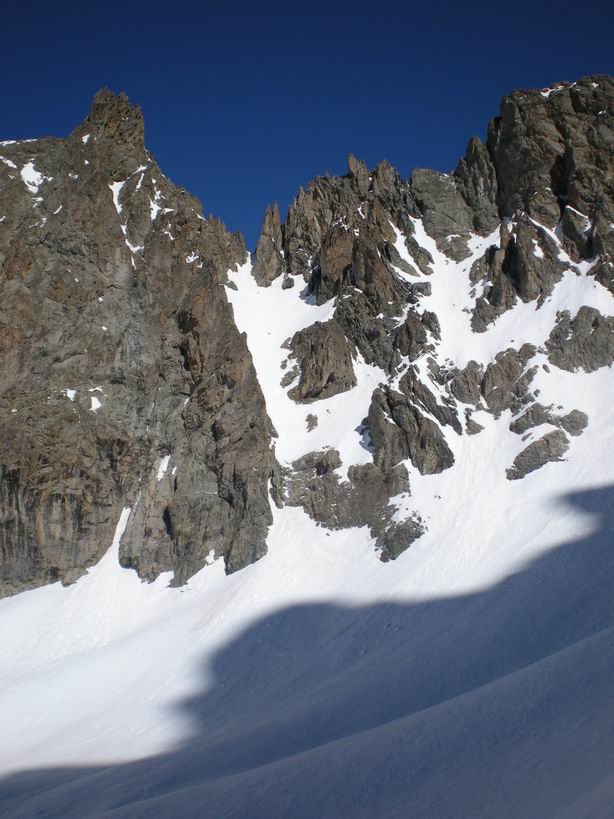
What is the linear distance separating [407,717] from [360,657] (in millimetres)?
11861

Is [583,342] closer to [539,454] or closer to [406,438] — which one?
[539,454]

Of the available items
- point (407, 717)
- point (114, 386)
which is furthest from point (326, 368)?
point (407, 717)

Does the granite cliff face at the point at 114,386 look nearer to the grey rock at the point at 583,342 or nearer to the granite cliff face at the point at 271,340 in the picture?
the granite cliff face at the point at 271,340

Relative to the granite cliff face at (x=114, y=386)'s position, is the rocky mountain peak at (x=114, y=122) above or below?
above

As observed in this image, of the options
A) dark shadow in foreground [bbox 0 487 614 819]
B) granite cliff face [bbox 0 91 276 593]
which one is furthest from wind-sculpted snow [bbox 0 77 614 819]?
granite cliff face [bbox 0 91 276 593]

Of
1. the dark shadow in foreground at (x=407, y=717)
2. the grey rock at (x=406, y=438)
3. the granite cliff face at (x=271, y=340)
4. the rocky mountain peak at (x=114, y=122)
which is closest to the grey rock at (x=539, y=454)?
the granite cliff face at (x=271, y=340)

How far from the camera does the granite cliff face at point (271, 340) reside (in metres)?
40.2

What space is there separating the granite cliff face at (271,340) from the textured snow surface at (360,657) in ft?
2.74

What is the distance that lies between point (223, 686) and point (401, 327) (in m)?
30.0

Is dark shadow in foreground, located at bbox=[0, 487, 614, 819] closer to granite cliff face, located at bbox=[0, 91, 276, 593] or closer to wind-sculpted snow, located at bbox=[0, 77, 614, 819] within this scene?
wind-sculpted snow, located at bbox=[0, 77, 614, 819]

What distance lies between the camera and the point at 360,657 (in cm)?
2719

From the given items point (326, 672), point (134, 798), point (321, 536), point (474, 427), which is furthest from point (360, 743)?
point (474, 427)

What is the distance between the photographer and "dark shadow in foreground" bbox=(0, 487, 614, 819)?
10617 millimetres

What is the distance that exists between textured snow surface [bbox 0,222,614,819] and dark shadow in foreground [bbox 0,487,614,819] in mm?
81
